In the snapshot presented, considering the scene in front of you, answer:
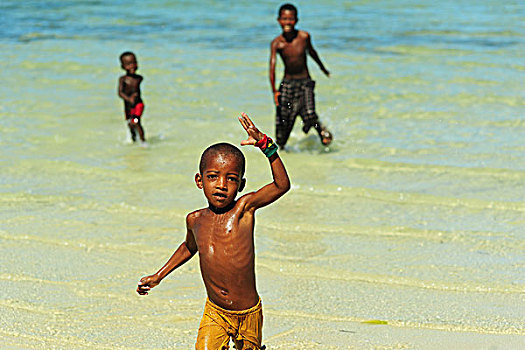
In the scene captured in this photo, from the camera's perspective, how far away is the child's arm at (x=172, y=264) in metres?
3.36

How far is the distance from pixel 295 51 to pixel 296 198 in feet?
6.89

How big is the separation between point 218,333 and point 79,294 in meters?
1.53

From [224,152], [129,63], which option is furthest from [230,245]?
[129,63]

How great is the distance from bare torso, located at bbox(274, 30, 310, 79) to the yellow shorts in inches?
201

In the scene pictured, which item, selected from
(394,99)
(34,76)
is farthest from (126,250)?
(34,76)

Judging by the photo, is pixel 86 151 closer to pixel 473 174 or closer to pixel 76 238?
pixel 76 238

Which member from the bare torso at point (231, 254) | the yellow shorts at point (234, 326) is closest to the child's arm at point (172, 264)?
the bare torso at point (231, 254)

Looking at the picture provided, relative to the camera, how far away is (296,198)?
259 inches

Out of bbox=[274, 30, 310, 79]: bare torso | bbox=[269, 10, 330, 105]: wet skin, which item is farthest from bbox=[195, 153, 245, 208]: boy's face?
bbox=[274, 30, 310, 79]: bare torso

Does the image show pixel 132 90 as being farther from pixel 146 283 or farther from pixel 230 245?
pixel 230 245

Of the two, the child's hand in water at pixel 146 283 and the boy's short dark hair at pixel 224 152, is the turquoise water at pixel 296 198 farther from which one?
the boy's short dark hair at pixel 224 152

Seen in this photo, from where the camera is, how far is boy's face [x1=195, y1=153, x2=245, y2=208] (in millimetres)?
3098

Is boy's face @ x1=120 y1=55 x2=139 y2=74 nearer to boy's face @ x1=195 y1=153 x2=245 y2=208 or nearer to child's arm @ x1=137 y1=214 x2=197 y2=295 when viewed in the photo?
child's arm @ x1=137 y1=214 x2=197 y2=295

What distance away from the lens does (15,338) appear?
12.9 feet
